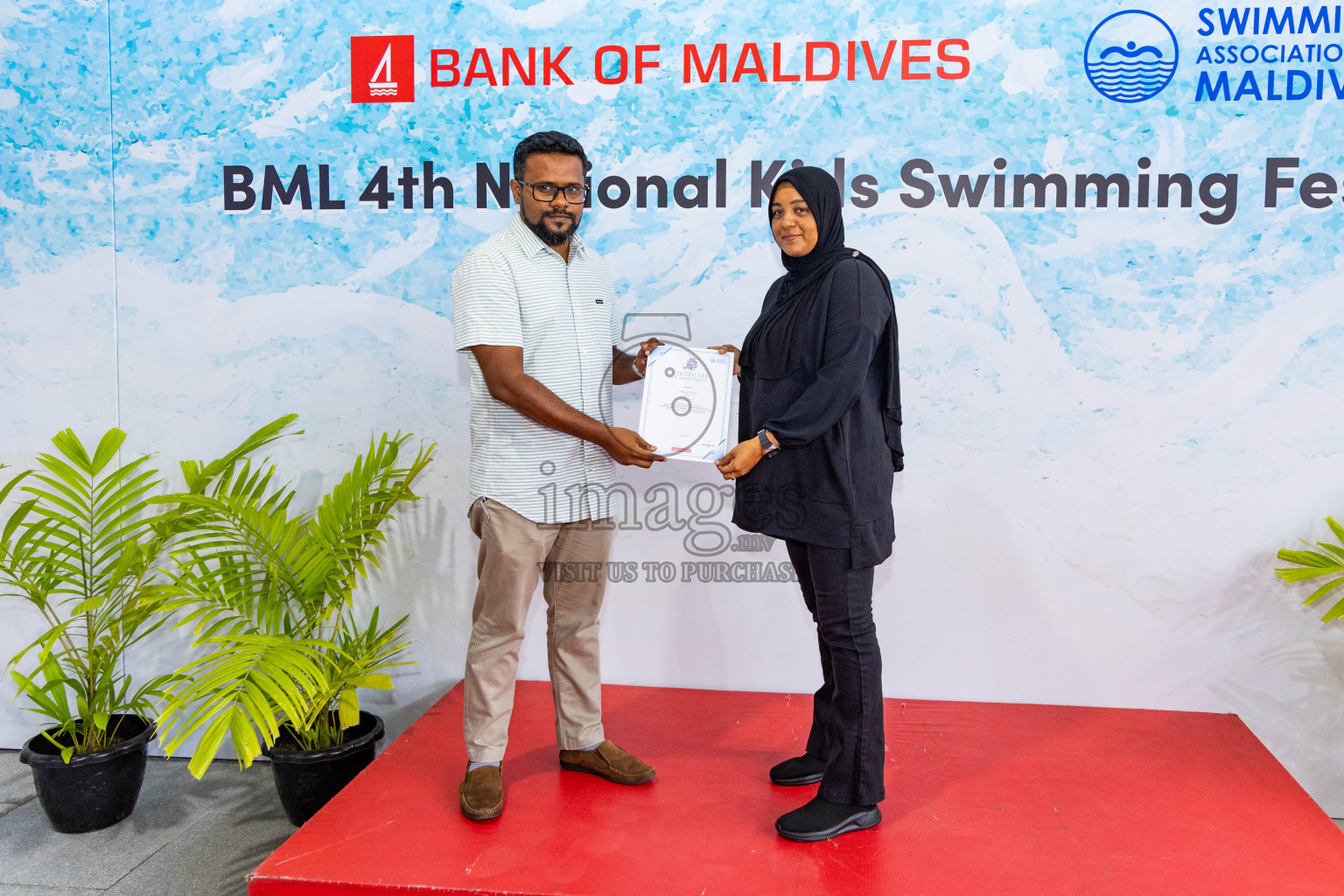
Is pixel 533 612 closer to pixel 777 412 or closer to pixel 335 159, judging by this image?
pixel 777 412

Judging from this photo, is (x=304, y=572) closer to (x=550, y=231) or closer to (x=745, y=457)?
(x=550, y=231)

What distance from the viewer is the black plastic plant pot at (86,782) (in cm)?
258

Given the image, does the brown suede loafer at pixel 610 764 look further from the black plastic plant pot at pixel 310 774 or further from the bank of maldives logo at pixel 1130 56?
the bank of maldives logo at pixel 1130 56

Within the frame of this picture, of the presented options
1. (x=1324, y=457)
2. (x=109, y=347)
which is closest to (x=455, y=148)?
(x=109, y=347)

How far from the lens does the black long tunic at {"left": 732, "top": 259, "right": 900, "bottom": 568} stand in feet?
6.37

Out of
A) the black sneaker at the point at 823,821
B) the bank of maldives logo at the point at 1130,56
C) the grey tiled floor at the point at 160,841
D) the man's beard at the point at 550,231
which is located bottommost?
the grey tiled floor at the point at 160,841

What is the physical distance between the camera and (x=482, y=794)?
216 cm

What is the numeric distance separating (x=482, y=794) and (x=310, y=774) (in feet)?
2.26

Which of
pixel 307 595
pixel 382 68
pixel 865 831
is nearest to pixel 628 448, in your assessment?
pixel 865 831

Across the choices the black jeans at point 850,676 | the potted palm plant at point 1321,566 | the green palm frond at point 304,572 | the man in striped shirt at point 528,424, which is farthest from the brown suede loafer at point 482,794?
the potted palm plant at point 1321,566

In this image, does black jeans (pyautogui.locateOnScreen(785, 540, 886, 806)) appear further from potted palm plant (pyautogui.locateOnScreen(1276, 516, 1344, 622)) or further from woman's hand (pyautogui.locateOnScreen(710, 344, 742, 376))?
potted palm plant (pyautogui.locateOnScreen(1276, 516, 1344, 622))

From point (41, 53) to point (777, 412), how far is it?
107 inches

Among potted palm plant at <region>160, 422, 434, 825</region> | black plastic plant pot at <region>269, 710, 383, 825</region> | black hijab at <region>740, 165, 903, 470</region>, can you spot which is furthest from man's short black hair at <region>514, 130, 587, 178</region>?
black plastic plant pot at <region>269, 710, 383, 825</region>

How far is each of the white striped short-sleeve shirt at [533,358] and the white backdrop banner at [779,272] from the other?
68 cm
